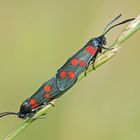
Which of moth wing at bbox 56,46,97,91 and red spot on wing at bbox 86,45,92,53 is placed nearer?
moth wing at bbox 56,46,97,91

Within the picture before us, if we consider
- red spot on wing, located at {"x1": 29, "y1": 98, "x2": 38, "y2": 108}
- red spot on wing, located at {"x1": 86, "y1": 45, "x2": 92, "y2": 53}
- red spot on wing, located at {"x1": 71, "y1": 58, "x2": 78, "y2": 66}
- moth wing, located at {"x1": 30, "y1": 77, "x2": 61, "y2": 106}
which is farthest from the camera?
red spot on wing, located at {"x1": 86, "y1": 45, "x2": 92, "y2": 53}

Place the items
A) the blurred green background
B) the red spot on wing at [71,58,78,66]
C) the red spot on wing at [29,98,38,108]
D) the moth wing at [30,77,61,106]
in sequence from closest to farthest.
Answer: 1. the moth wing at [30,77,61,106]
2. the red spot on wing at [29,98,38,108]
3. the red spot on wing at [71,58,78,66]
4. the blurred green background

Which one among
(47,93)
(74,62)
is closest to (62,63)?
(74,62)

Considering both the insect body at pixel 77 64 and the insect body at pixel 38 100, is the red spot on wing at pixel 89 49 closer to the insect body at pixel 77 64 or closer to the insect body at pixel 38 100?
the insect body at pixel 77 64

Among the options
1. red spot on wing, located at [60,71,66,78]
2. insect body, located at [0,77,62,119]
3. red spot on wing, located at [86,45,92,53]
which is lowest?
insect body, located at [0,77,62,119]

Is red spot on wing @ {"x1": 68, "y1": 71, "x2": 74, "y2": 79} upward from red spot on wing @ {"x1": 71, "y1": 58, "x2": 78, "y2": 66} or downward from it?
downward

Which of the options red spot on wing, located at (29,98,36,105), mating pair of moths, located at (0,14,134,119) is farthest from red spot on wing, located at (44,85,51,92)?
red spot on wing, located at (29,98,36,105)

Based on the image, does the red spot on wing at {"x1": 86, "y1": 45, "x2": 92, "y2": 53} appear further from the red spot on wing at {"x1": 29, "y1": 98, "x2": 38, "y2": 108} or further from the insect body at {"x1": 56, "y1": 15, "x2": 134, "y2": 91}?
the red spot on wing at {"x1": 29, "y1": 98, "x2": 38, "y2": 108}

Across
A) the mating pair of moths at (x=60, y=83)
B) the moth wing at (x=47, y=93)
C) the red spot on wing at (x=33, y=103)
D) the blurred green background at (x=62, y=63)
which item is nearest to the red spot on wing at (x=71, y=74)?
the mating pair of moths at (x=60, y=83)
